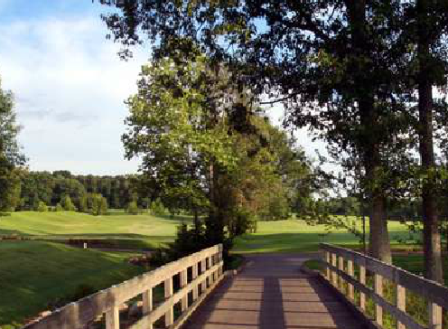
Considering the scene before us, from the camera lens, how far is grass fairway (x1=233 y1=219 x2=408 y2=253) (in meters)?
45.0

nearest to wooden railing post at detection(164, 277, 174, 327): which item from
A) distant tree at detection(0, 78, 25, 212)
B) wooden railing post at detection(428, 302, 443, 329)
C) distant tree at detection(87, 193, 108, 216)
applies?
wooden railing post at detection(428, 302, 443, 329)

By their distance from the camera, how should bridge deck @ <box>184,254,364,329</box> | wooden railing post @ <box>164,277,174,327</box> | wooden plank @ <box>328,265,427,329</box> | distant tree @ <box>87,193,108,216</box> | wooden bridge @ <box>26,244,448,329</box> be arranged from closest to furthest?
wooden bridge @ <box>26,244,448,329</box> < wooden plank @ <box>328,265,427,329</box> < wooden railing post @ <box>164,277,174,327</box> < bridge deck @ <box>184,254,364,329</box> < distant tree @ <box>87,193,108,216</box>

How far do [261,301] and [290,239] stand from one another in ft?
143

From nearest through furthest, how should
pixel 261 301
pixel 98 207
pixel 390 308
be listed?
pixel 390 308 < pixel 261 301 < pixel 98 207

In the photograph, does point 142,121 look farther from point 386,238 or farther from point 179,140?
point 386,238

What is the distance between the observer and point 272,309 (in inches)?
472

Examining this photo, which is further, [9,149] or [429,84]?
[9,149]

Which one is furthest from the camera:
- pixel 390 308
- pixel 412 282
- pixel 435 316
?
pixel 390 308

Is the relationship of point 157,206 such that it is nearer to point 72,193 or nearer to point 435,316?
point 435,316

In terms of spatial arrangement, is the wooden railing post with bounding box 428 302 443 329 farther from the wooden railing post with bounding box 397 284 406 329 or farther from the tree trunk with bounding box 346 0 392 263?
the tree trunk with bounding box 346 0 392 263

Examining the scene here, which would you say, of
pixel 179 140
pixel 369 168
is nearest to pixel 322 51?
pixel 369 168

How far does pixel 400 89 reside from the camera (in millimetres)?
15094

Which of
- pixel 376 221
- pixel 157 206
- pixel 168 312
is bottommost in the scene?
pixel 168 312

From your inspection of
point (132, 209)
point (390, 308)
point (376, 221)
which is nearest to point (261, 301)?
point (390, 308)
